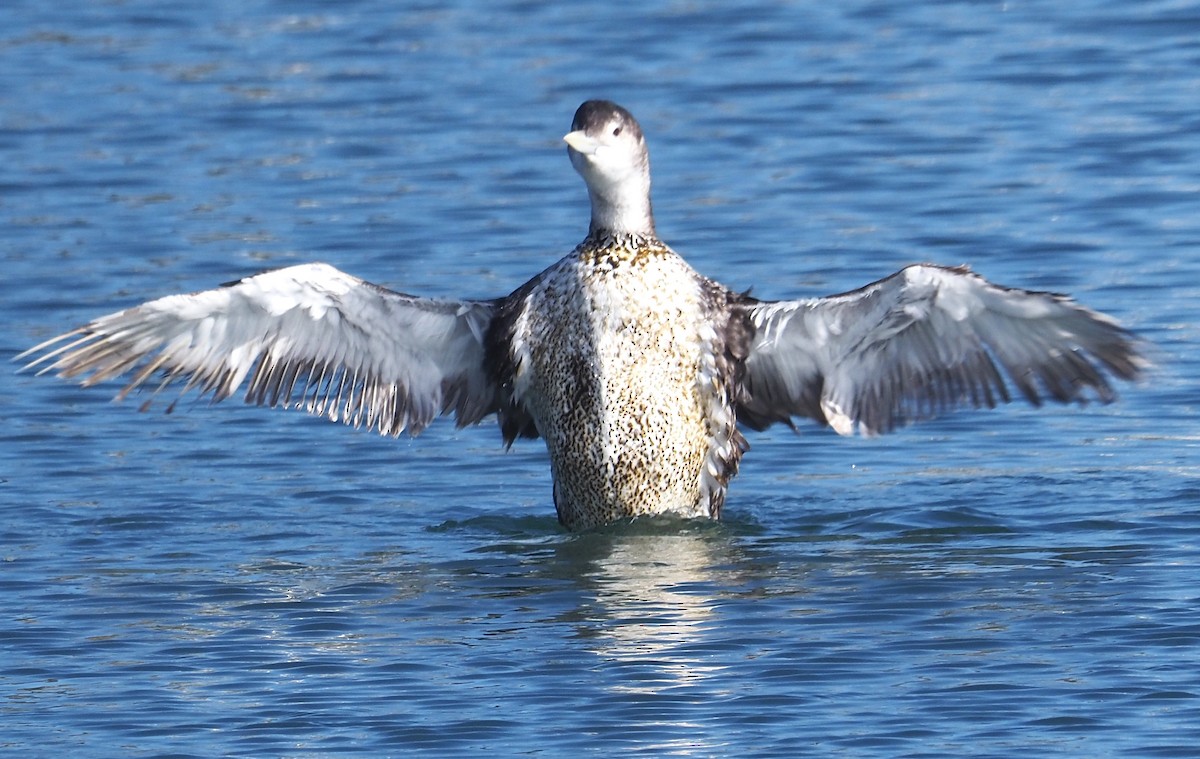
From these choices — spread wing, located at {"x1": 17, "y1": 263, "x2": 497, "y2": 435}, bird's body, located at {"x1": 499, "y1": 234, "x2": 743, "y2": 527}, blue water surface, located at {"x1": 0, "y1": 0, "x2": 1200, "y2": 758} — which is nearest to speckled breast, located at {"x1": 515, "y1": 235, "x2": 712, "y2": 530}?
bird's body, located at {"x1": 499, "y1": 234, "x2": 743, "y2": 527}

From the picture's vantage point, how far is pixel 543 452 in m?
11.8

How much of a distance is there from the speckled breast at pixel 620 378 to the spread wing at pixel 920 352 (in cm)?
32

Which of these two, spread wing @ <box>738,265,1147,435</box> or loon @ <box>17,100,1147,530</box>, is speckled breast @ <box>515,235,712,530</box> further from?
spread wing @ <box>738,265,1147,435</box>

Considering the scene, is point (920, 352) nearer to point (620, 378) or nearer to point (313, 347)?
point (620, 378)

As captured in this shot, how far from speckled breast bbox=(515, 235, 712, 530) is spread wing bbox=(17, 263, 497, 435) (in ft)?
1.08

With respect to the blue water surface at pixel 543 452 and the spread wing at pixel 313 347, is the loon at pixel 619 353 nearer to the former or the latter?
the spread wing at pixel 313 347

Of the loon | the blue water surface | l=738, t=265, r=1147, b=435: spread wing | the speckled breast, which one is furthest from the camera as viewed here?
the speckled breast

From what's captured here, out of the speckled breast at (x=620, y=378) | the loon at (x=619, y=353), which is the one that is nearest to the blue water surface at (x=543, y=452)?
the speckled breast at (x=620, y=378)

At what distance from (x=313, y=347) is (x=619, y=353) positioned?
1200mm

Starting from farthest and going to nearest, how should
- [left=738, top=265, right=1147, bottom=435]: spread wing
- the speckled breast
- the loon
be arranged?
the speckled breast → the loon → [left=738, top=265, right=1147, bottom=435]: spread wing

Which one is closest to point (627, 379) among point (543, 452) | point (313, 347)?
point (313, 347)

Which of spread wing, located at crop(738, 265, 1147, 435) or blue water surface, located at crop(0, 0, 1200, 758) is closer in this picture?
blue water surface, located at crop(0, 0, 1200, 758)

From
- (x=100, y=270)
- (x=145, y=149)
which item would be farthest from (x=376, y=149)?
(x=100, y=270)

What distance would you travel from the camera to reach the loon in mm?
9234
